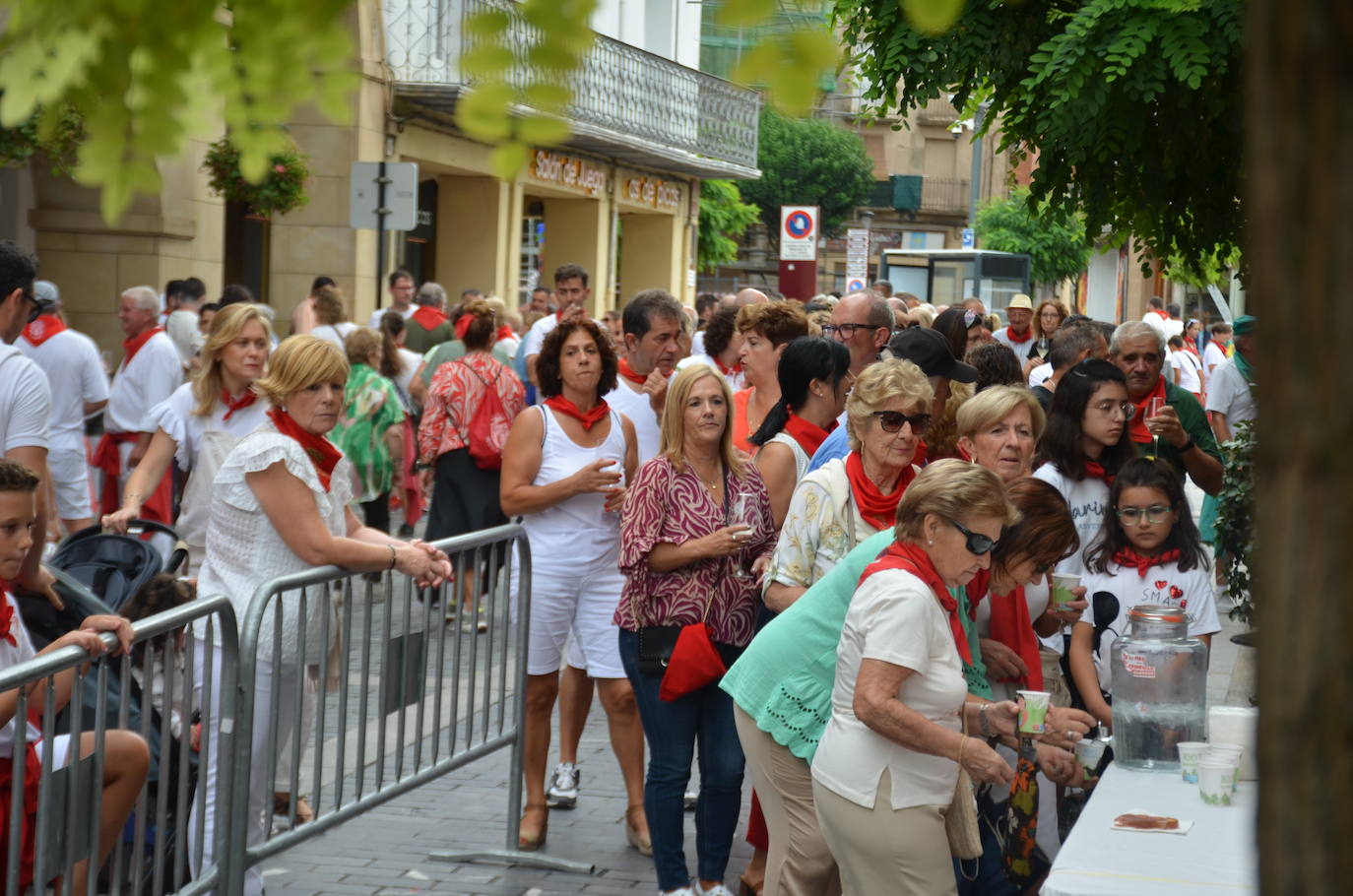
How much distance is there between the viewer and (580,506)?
6.75 m

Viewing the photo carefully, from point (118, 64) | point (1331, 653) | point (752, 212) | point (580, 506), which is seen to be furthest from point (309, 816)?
point (752, 212)

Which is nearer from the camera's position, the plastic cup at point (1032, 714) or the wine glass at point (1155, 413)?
the plastic cup at point (1032, 714)

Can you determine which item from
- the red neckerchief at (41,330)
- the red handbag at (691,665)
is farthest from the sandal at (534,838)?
the red neckerchief at (41,330)

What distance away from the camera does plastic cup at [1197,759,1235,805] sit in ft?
13.9

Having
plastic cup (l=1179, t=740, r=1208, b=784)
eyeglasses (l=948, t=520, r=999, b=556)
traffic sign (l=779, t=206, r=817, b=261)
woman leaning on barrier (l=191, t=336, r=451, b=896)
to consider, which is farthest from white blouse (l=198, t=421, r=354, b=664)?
traffic sign (l=779, t=206, r=817, b=261)

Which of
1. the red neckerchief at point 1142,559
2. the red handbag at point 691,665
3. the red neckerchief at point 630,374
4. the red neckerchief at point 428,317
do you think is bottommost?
the red handbag at point 691,665

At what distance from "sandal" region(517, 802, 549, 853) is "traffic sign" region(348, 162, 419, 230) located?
1019cm

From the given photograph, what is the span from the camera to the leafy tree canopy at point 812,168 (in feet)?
240

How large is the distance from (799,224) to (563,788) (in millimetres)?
18375

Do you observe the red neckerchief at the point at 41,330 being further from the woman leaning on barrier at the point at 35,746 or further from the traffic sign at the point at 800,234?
the traffic sign at the point at 800,234

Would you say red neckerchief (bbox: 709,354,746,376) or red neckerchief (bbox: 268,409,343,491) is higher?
red neckerchief (bbox: 709,354,746,376)

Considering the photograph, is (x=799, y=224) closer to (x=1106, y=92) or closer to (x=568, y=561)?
(x=1106, y=92)

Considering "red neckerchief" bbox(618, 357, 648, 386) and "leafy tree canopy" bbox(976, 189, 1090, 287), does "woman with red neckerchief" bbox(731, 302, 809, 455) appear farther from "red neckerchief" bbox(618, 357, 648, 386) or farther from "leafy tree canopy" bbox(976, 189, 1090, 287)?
"leafy tree canopy" bbox(976, 189, 1090, 287)

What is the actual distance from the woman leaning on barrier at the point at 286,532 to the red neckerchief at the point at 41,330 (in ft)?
16.7
